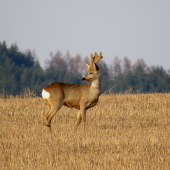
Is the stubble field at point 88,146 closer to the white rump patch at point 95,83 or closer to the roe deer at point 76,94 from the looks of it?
the roe deer at point 76,94

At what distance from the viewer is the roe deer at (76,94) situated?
9.27 m

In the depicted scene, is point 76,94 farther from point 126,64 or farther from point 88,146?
point 126,64

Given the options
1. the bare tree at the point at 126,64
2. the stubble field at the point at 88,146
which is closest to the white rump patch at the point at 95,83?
the stubble field at the point at 88,146

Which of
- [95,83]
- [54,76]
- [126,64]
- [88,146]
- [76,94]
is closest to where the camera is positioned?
[88,146]

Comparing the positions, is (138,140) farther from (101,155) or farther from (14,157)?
(14,157)

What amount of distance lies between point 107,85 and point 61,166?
71168 mm

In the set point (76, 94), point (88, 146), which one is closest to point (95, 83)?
point (76, 94)

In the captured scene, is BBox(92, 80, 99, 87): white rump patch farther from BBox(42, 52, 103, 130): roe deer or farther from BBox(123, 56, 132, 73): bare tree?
BBox(123, 56, 132, 73): bare tree

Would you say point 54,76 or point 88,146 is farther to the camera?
point 54,76

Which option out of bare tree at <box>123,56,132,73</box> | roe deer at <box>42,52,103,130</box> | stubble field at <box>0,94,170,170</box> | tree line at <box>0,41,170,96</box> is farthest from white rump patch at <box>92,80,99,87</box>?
bare tree at <box>123,56,132,73</box>

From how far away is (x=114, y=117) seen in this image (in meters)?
12.2

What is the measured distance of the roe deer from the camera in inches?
365

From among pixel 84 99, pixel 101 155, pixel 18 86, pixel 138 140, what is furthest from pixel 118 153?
pixel 18 86

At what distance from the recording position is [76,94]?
9445 millimetres
